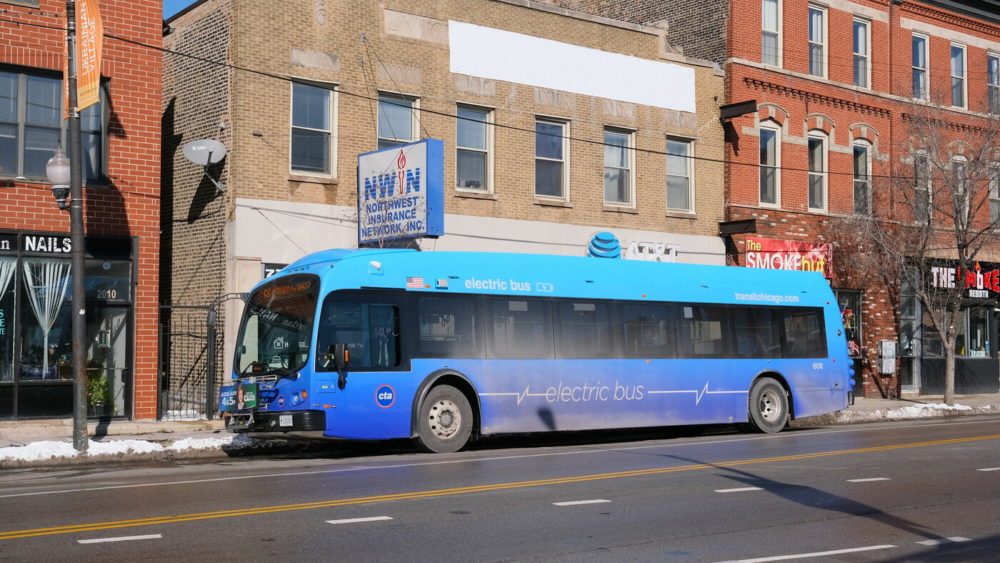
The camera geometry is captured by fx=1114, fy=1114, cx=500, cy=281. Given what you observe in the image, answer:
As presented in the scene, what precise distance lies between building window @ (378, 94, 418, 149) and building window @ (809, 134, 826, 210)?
1312 centimetres

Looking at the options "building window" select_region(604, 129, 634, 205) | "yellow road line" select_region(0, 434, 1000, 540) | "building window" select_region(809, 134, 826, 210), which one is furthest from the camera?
"building window" select_region(809, 134, 826, 210)

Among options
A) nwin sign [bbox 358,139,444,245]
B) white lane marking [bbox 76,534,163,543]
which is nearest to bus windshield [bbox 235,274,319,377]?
nwin sign [bbox 358,139,444,245]

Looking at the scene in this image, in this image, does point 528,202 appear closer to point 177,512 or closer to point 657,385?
point 657,385

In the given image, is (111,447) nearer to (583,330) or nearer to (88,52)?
(88,52)

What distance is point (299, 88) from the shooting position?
21938mm

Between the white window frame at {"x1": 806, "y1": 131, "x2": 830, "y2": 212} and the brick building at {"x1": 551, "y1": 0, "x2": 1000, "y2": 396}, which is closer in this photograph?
the brick building at {"x1": 551, "y1": 0, "x2": 1000, "y2": 396}

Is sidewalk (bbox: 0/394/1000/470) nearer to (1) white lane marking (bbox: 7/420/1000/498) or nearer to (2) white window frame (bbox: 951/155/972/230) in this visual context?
(1) white lane marking (bbox: 7/420/1000/498)

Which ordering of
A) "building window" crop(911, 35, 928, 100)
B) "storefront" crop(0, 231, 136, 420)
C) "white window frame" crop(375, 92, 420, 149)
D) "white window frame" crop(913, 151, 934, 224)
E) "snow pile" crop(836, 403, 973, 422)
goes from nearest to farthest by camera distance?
"storefront" crop(0, 231, 136, 420)
"white window frame" crop(375, 92, 420, 149)
"snow pile" crop(836, 403, 973, 422)
"white window frame" crop(913, 151, 934, 224)
"building window" crop(911, 35, 928, 100)

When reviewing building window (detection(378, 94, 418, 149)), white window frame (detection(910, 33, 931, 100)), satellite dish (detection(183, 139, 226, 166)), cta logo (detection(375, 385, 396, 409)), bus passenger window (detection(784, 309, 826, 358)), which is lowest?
cta logo (detection(375, 385, 396, 409))

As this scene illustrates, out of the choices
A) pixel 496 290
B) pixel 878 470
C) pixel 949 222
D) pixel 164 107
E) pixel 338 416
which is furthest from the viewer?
pixel 949 222

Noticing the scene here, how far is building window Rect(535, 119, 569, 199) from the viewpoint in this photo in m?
25.6

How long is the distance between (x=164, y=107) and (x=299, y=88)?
366cm

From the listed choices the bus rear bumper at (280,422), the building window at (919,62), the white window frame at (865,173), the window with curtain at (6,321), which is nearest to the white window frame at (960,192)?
the white window frame at (865,173)

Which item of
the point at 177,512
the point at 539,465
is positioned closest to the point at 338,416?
the point at 539,465
